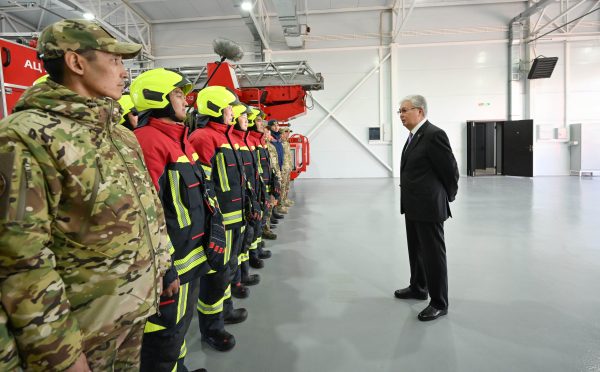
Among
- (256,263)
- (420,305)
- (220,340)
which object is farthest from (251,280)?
(420,305)

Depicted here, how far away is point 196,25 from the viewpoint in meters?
15.0

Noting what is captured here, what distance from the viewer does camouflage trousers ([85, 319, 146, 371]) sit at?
1.18 metres

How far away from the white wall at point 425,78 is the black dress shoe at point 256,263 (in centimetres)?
1084

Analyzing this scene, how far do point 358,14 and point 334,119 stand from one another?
14.9ft

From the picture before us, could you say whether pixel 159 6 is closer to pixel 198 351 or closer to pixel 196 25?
pixel 196 25

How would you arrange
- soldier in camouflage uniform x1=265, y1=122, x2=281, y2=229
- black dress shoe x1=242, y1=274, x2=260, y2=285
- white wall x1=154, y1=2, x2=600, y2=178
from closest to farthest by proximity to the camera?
black dress shoe x1=242, y1=274, x2=260, y2=285
soldier in camouflage uniform x1=265, y1=122, x2=281, y2=229
white wall x1=154, y1=2, x2=600, y2=178

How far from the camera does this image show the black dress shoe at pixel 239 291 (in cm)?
336

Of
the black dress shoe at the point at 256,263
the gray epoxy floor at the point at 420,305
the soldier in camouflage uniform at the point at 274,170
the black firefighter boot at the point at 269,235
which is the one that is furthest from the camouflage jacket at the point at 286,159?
the black dress shoe at the point at 256,263

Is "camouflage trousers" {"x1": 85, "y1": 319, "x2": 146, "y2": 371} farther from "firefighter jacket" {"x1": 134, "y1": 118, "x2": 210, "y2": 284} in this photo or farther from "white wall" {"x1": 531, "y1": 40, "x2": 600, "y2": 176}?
"white wall" {"x1": 531, "y1": 40, "x2": 600, "y2": 176}

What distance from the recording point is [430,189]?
280cm

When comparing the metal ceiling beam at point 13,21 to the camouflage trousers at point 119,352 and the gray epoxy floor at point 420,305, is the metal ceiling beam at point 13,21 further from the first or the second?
the camouflage trousers at point 119,352

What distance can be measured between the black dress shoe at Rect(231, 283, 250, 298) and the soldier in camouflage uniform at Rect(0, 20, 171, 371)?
202cm

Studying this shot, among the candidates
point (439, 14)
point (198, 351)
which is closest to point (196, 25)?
point (439, 14)

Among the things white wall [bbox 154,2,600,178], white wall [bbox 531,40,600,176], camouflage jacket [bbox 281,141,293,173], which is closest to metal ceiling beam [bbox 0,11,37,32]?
white wall [bbox 154,2,600,178]
